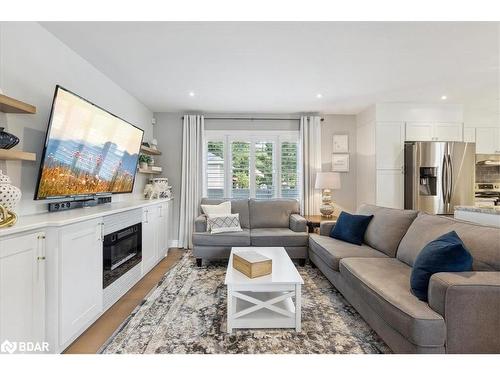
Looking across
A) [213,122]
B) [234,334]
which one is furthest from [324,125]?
[234,334]

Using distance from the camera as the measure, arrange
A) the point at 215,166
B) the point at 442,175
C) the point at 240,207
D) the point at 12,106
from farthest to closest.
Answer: the point at 215,166
the point at 240,207
the point at 442,175
the point at 12,106

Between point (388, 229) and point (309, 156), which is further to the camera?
point (309, 156)

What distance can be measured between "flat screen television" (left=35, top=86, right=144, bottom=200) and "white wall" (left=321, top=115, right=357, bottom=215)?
322cm

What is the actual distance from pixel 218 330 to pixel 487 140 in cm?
528

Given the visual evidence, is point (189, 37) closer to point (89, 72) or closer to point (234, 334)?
point (89, 72)

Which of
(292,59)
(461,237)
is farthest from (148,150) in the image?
(461,237)

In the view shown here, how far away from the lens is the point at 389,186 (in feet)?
13.0

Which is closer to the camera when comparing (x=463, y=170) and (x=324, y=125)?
(x=463, y=170)

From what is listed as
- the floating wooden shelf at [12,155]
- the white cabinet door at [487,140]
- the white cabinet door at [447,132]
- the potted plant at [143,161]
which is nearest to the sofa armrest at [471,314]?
the floating wooden shelf at [12,155]

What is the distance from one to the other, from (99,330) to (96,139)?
168 centimetres

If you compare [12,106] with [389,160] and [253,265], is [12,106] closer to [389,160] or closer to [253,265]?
[253,265]

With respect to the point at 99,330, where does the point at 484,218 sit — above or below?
above

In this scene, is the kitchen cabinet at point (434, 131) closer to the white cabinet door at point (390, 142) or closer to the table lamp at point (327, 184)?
the white cabinet door at point (390, 142)

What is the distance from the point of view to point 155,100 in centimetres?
381
